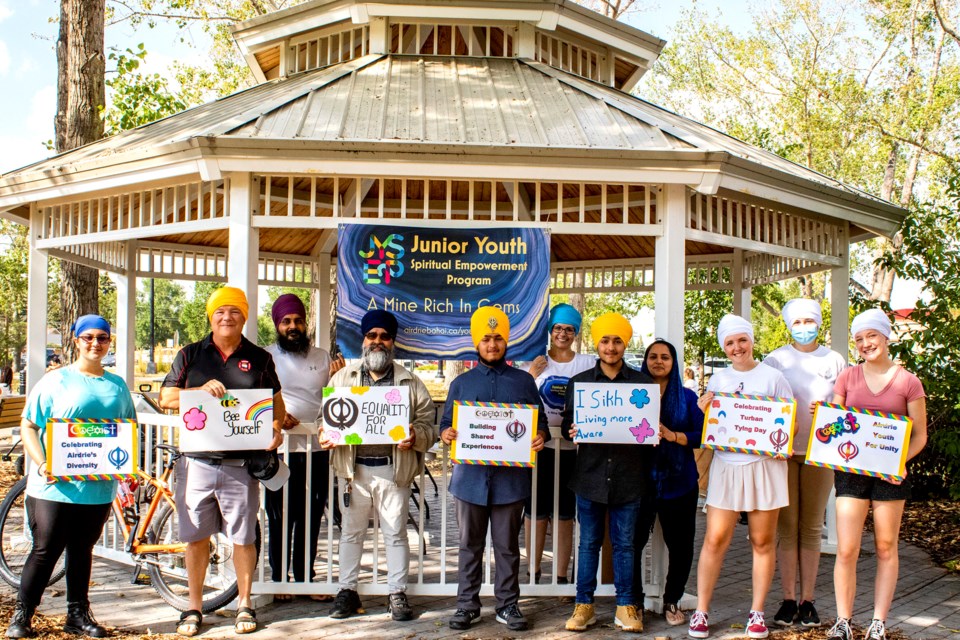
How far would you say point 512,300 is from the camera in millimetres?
6168

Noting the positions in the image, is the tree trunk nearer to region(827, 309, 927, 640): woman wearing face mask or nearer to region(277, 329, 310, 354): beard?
region(277, 329, 310, 354): beard

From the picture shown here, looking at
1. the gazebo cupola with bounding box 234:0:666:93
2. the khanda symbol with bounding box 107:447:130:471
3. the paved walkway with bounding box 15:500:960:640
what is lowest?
the paved walkway with bounding box 15:500:960:640

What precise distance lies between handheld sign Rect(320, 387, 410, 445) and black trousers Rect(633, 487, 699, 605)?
5.46ft

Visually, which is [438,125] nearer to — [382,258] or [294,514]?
[382,258]

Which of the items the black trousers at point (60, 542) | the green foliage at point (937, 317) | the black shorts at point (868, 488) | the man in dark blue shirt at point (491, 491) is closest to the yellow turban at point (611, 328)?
the man in dark blue shirt at point (491, 491)

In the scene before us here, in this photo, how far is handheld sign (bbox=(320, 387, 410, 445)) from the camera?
5.29 m

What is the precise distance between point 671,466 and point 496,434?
1.19 meters

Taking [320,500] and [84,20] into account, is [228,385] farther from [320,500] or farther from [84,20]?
[84,20]

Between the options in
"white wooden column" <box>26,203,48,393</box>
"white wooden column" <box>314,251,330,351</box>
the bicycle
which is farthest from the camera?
"white wooden column" <box>314,251,330,351</box>

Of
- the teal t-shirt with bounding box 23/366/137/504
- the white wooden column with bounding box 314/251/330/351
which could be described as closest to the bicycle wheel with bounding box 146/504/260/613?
the teal t-shirt with bounding box 23/366/137/504

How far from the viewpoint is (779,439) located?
5.07 m

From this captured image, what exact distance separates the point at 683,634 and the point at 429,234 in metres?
3.31

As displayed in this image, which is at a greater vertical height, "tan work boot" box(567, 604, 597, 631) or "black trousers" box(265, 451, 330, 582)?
"black trousers" box(265, 451, 330, 582)

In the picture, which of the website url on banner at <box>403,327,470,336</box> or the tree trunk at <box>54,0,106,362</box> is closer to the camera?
the website url on banner at <box>403,327,470,336</box>
